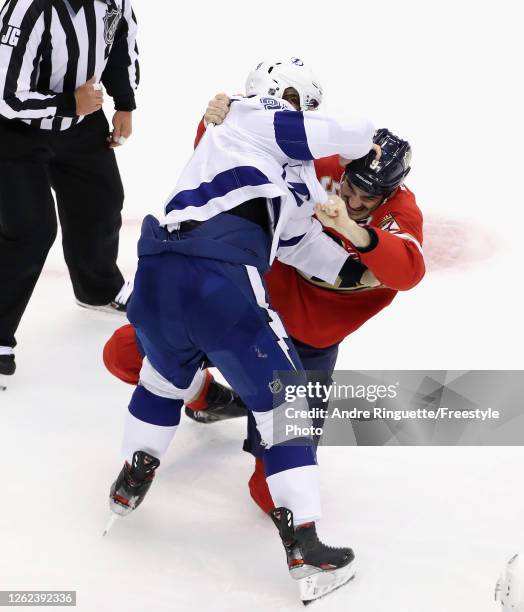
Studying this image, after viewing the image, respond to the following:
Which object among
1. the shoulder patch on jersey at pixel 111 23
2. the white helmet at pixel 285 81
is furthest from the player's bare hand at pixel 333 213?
the shoulder patch on jersey at pixel 111 23

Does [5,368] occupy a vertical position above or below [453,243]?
below

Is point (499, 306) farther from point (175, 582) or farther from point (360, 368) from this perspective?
point (175, 582)

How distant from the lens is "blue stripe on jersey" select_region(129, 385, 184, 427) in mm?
2697

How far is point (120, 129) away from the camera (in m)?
3.75

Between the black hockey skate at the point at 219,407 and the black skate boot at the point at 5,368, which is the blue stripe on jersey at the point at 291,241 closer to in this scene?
the black hockey skate at the point at 219,407

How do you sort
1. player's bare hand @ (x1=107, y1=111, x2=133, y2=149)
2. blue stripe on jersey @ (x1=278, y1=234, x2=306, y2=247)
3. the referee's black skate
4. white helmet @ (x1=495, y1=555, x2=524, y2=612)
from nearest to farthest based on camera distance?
1. white helmet @ (x1=495, y1=555, x2=524, y2=612)
2. blue stripe on jersey @ (x1=278, y1=234, x2=306, y2=247)
3. player's bare hand @ (x1=107, y1=111, x2=133, y2=149)
4. the referee's black skate

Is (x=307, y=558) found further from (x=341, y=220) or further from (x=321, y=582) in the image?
(x=341, y=220)

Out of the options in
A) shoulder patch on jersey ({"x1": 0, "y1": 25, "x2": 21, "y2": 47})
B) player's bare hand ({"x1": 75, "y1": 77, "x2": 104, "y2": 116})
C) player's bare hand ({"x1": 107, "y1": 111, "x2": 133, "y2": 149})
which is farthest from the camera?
player's bare hand ({"x1": 107, "y1": 111, "x2": 133, "y2": 149})

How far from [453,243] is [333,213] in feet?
7.09

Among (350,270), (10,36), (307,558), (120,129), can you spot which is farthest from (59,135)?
(307,558)

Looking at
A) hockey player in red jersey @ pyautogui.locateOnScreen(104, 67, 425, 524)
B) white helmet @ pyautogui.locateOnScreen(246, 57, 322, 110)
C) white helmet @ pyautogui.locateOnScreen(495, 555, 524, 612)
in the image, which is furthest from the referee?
white helmet @ pyautogui.locateOnScreen(495, 555, 524, 612)

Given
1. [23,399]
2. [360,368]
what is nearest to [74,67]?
[23,399]

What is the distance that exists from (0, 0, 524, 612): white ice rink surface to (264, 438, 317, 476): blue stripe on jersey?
0.33m

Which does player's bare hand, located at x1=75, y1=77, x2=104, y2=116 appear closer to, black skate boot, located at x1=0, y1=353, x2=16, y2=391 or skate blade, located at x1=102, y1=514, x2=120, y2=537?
black skate boot, located at x1=0, y1=353, x2=16, y2=391
